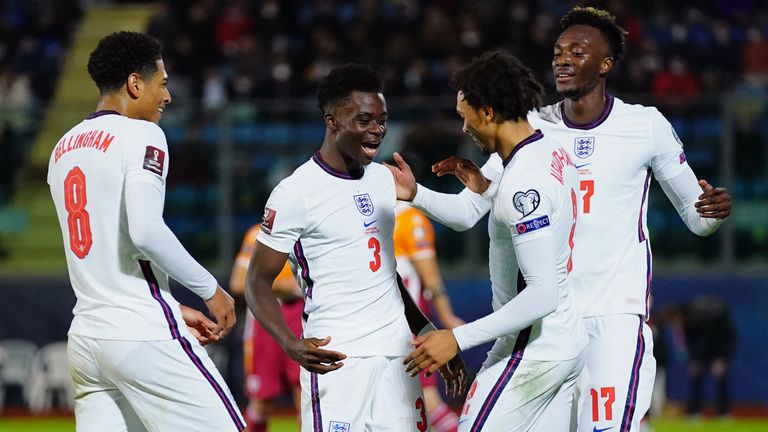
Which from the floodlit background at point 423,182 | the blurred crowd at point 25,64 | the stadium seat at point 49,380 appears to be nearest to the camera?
the floodlit background at point 423,182

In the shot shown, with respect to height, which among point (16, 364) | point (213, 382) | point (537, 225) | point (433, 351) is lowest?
point (16, 364)

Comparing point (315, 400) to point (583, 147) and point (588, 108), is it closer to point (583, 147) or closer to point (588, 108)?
point (583, 147)

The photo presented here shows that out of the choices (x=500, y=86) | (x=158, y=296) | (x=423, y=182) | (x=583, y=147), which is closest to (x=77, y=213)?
(x=158, y=296)

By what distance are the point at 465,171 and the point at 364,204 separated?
0.57 m

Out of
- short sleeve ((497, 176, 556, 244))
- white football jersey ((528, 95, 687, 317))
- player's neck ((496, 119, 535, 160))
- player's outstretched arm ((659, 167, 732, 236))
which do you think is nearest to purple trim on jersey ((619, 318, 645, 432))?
white football jersey ((528, 95, 687, 317))

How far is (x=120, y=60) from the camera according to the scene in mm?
5449

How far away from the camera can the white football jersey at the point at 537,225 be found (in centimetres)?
495

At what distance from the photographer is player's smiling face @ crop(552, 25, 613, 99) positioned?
608 cm

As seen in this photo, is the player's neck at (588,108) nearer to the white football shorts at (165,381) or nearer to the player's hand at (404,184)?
the player's hand at (404,184)

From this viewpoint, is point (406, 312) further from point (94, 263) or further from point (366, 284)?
point (94, 263)

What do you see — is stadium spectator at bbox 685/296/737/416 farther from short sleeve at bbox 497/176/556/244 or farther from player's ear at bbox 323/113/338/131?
short sleeve at bbox 497/176/556/244

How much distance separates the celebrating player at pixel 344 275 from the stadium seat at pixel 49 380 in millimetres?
9085

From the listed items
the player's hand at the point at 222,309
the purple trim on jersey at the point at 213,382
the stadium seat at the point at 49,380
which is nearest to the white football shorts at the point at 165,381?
the purple trim on jersey at the point at 213,382

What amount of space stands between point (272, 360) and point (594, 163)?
14.4ft
